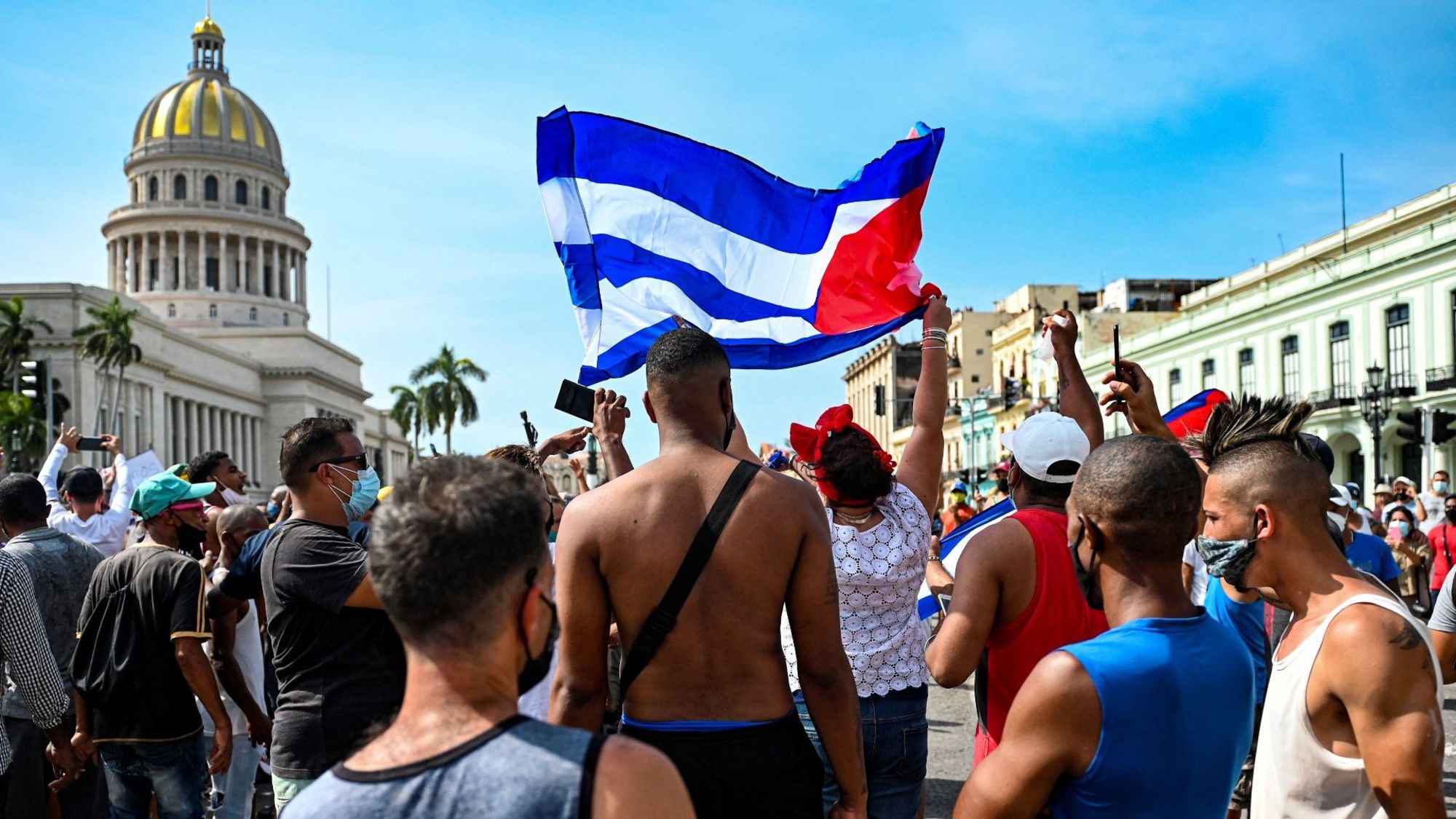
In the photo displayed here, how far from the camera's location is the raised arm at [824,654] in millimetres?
3070

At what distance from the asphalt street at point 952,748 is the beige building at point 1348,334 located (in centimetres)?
2156

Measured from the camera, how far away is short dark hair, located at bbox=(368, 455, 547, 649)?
1587 mm

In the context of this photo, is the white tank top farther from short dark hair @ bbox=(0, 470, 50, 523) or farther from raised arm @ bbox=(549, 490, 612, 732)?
short dark hair @ bbox=(0, 470, 50, 523)

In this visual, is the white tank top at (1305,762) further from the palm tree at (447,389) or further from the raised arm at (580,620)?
the palm tree at (447,389)

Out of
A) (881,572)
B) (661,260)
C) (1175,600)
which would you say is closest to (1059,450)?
(881,572)

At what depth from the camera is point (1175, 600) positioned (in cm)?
230

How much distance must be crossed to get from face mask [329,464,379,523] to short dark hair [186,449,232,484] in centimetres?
343

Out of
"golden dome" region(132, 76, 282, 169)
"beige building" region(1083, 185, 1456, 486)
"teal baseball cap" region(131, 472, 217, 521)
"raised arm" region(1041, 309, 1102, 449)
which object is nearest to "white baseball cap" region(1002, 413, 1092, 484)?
"raised arm" region(1041, 309, 1102, 449)

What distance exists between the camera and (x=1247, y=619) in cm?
435

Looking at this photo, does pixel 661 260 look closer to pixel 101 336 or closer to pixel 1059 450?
pixel 1059 450

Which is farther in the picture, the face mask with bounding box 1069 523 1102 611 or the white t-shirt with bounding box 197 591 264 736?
the white t-shirt with bounding box 197 591 264 736

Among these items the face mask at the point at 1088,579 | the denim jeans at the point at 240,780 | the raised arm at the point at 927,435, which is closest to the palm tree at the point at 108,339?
the denim jeans at the point at 240,780

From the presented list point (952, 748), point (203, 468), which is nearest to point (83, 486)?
point (203, 468)

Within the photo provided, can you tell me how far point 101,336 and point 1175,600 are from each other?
62.4 meters
